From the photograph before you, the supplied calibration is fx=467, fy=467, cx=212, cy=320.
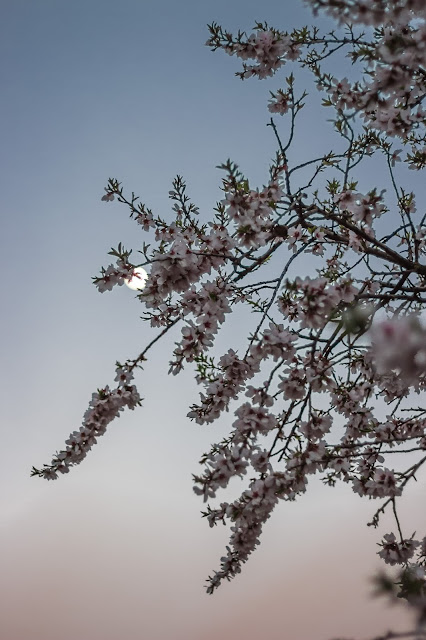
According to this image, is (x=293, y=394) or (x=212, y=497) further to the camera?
(x=293, y=394)

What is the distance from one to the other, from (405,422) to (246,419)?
248cm

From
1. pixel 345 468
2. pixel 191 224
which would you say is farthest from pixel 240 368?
pixel 191 224

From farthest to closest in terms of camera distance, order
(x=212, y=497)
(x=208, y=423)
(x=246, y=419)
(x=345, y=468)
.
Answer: (x=345, y=468), (x=208, y=423), (x=246, y=419), (x=212, y=497)

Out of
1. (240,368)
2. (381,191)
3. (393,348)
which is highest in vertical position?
(381,191)

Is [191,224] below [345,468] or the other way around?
the other way around

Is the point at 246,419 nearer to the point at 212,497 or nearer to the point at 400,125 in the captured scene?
the point at 212,497

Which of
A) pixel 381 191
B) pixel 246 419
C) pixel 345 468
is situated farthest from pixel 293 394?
pixel 381 191

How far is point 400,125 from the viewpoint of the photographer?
12.9 ft

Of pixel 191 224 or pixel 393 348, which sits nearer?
pixel 393 348

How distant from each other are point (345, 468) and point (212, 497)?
1782mm

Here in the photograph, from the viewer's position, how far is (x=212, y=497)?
10.6 feet

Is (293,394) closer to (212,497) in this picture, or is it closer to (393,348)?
(212,497)

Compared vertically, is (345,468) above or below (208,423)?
below

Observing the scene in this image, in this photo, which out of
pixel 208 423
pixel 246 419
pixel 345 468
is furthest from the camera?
pixel 345 468
